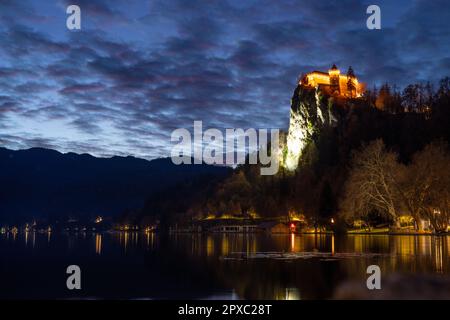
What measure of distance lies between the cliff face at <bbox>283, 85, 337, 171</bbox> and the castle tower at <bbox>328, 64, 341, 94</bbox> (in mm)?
7660

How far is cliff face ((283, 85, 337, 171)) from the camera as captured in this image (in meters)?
171

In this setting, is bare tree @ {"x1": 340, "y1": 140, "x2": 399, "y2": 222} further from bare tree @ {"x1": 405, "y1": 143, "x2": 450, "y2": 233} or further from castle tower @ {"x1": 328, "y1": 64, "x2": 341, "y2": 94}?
castle tower @ {"x1": 328, "y1": 64, "x2": 341, "y2": 94}

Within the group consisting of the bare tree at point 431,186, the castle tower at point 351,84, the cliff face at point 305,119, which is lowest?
the bare tree at point 431,186

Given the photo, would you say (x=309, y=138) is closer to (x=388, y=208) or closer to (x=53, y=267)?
(x=388, y=208)

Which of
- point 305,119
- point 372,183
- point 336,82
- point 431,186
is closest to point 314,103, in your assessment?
point 305,119

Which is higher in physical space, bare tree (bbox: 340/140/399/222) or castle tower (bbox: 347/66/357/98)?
castle tower (bbox: 347/66/357/98)

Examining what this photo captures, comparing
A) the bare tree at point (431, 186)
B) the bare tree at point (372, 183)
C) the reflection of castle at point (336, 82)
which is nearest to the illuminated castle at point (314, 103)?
the reflection of castle at point (336, 82)

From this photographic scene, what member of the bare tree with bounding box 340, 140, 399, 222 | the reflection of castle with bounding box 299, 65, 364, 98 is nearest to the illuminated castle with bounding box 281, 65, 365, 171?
the reflection of castle with bounding box 299, 65, 364, 98

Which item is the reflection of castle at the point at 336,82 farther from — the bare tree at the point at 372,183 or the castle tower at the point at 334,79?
the bare tree at the point at 372,183

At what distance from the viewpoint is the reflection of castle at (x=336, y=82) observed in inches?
7141

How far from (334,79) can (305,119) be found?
18481 mm
